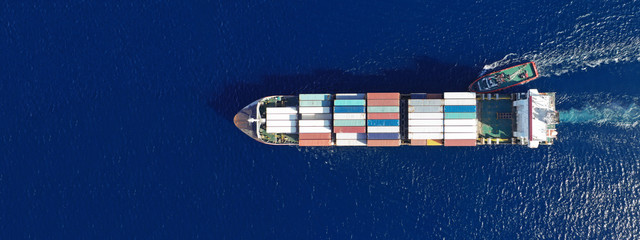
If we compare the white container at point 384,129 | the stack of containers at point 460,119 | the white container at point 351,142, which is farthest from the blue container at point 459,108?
the white container at point 351,142

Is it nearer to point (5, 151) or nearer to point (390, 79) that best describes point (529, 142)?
point (390, 79)

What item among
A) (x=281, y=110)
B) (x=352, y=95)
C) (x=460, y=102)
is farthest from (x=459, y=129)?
(x=281, y=110)

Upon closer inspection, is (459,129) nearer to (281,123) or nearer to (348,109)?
(348,109)

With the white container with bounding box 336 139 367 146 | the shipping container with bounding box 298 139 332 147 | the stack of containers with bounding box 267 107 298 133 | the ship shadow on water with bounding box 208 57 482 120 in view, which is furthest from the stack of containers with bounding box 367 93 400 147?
the stack of containers with bounding box 267 107 298 133

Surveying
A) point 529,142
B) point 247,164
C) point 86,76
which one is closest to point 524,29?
point 529,142

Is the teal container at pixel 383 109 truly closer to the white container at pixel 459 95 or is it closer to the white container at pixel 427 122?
the white container at pixel 427 122

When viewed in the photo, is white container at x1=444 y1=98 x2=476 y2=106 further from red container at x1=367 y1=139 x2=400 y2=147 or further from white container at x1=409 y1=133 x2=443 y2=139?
red container at x1=367 y1=139 x2=400 y2=147

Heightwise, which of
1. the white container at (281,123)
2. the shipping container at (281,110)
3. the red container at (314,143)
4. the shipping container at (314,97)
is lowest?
the red container at (314,143)
